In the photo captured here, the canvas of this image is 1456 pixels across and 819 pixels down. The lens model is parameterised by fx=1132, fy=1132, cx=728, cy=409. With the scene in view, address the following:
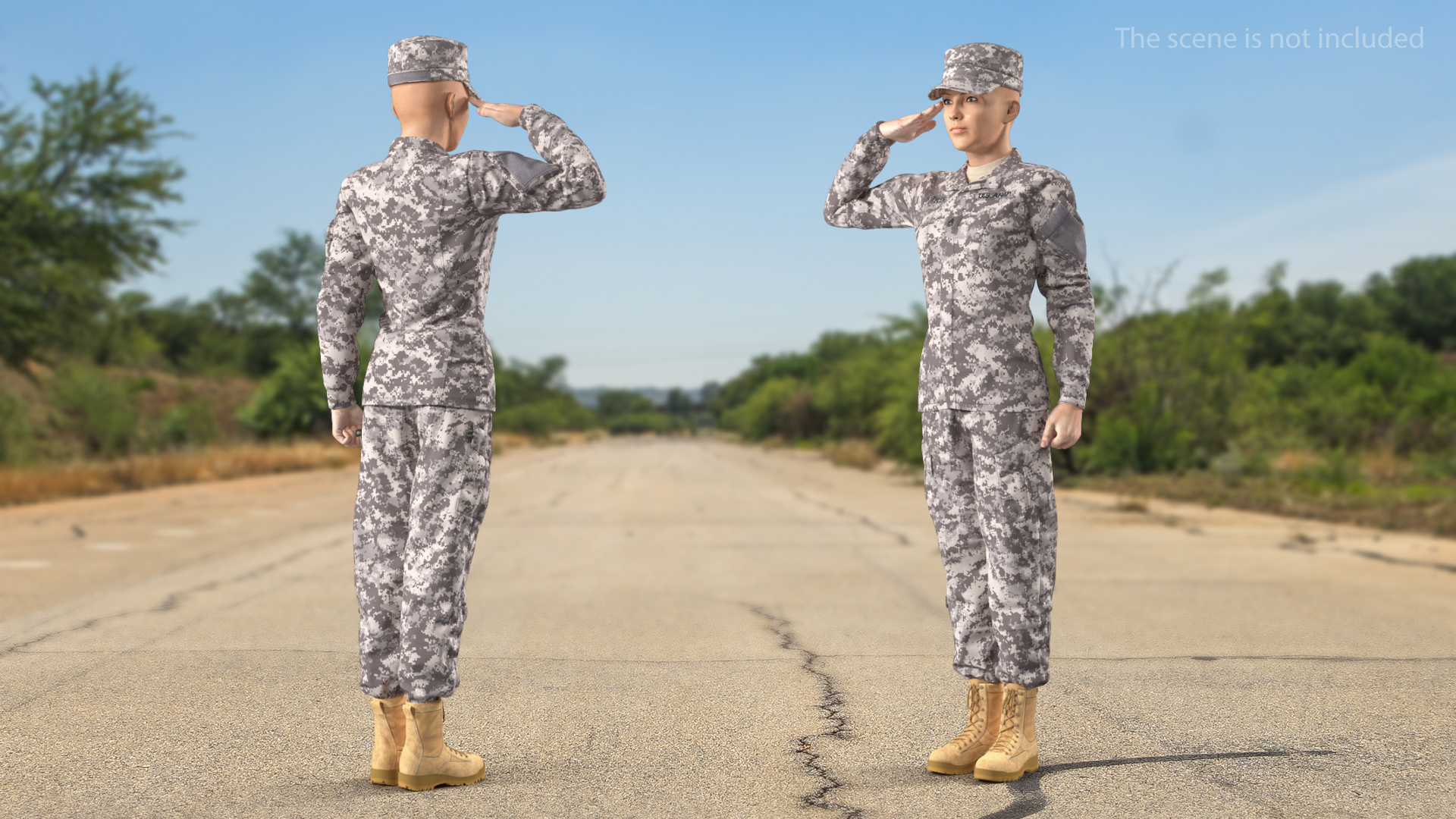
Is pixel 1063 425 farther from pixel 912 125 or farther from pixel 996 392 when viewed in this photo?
pixel 912 125

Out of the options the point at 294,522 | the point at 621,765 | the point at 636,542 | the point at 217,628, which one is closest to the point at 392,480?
the point at 621,765

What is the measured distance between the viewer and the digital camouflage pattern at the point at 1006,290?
3498 millimetres

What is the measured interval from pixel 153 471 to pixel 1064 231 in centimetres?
2258

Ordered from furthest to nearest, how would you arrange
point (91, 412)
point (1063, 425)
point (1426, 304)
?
point (1426, 304), point (91, 412), point (1063, 425)

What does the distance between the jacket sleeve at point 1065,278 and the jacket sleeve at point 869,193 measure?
18.3 inches

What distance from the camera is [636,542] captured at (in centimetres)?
1158

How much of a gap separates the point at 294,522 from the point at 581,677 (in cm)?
1022

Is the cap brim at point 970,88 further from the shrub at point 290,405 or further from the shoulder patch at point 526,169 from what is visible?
the shrub at point 290,405

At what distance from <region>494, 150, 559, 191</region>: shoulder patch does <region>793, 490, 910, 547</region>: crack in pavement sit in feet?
27.7

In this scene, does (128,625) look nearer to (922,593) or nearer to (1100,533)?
(922,593)

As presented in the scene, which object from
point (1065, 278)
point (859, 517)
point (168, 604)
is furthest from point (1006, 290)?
point (859, 517)

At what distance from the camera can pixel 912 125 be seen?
12.3 feet

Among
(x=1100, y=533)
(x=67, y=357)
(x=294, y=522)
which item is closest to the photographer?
(x=1100, y=533)

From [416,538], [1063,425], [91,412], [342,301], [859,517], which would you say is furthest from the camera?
[91,412]
